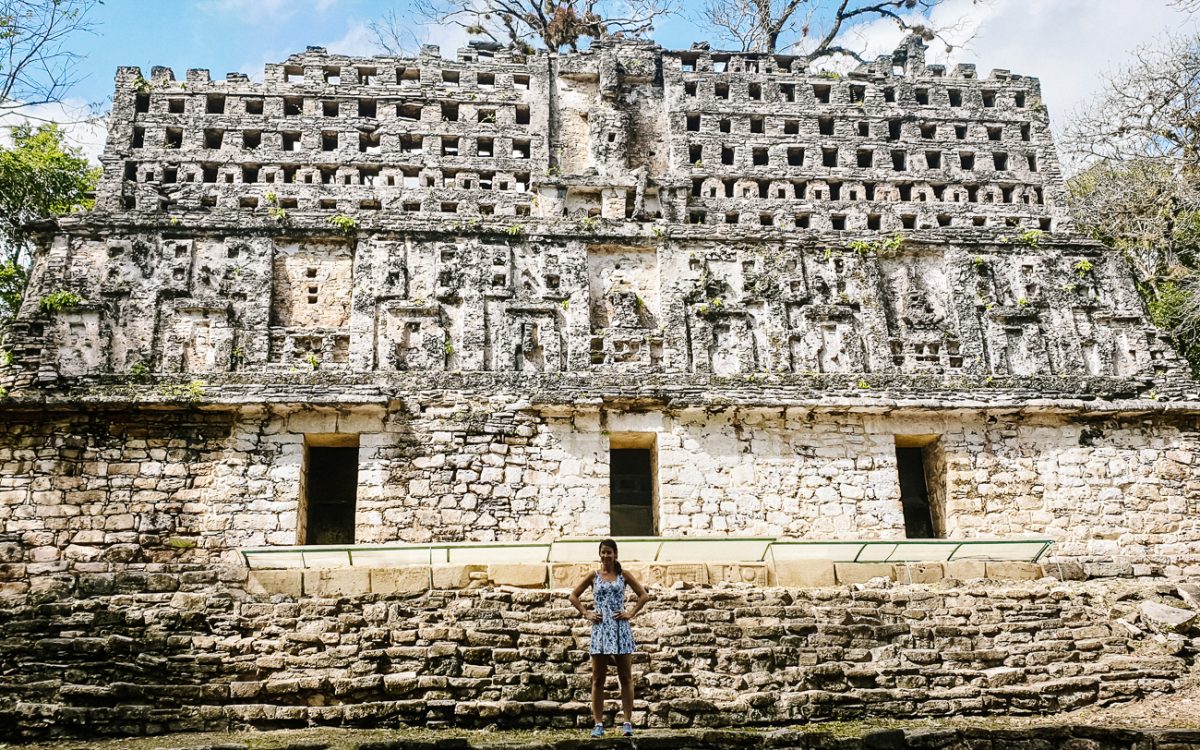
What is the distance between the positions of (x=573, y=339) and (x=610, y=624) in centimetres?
613

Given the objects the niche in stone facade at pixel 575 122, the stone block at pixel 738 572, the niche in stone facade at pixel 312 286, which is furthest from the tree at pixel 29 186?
the stone block at pixel 738 572

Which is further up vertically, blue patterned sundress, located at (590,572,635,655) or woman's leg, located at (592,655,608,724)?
blue patterned sundress, located at (590,572,635,655)

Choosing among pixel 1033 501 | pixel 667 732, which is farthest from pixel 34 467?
pixel 1033 501

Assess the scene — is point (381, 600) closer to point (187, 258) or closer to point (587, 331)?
point (587, 331)

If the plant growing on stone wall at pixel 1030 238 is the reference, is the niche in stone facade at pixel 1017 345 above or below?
below

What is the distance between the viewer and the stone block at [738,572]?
37.8 ft

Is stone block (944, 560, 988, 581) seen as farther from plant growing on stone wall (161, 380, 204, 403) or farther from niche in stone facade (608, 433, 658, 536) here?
plant growing on stone wall (161, 380, 204, 403)

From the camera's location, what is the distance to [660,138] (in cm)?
1577

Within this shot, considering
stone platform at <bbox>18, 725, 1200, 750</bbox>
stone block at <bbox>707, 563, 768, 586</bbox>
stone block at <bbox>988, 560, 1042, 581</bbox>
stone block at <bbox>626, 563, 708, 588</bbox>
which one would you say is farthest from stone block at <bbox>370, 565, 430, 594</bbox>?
stone block at <bbox>988, 560, 1042, 581</bbox>

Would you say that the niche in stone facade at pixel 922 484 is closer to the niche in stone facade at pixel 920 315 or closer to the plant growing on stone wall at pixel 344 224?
the niche in stone facade at pixel 920 315

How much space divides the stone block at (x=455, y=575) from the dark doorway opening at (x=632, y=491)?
8.99ft

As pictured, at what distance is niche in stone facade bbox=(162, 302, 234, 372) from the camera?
42.6 ft

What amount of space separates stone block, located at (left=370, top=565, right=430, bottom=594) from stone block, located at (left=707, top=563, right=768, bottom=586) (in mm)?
3162

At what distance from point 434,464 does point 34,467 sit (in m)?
4.63
